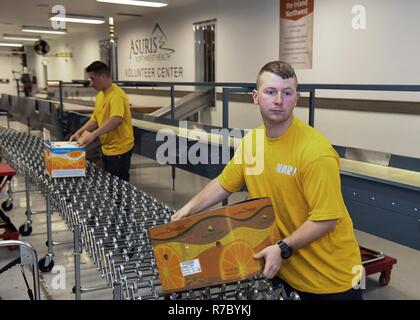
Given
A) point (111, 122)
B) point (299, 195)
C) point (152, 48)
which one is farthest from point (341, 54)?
point (152, 48)

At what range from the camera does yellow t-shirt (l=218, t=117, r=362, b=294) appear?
1.38 m

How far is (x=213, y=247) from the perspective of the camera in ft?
4.49

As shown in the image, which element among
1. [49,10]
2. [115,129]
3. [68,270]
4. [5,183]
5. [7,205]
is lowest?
[68,270]

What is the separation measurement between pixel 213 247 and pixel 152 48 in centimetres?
1108

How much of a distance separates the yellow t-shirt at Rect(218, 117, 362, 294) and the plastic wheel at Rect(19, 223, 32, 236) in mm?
3189

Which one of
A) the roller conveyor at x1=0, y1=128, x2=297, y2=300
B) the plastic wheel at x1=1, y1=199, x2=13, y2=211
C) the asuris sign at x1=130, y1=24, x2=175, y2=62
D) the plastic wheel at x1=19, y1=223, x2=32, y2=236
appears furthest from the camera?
the asuris sign at x1=130, y1=24, x2=175, y2=62

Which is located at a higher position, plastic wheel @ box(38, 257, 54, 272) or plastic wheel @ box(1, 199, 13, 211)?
plastic wheel @ box(1, 199, 13, 211)

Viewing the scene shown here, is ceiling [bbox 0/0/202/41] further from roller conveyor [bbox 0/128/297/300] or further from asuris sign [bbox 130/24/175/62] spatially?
roller conveyor [bbox 0/128/297/300]

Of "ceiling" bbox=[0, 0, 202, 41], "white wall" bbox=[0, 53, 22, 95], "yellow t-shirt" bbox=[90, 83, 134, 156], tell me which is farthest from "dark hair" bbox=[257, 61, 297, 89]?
"white wall" bbox=[0, 53, 22, 95]

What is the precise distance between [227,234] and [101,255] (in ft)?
2.59

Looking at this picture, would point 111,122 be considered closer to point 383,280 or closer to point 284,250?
point 383,280

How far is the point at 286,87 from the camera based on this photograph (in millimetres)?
1391

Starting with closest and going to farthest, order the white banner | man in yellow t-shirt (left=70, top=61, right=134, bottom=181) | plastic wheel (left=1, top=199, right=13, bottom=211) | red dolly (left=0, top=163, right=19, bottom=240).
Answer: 1. red dolly (left=0, top=163, right=19, bottom=240)
2. man in yellow t-shirt (left=70, top=61, right=134, bottom=181)
3. plastic wheel (left=1, top=199, right=13, bottom=211)
4. the white banner

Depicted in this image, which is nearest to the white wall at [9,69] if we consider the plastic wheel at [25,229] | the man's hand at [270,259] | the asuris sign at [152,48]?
the asuris sign at [152,48]
